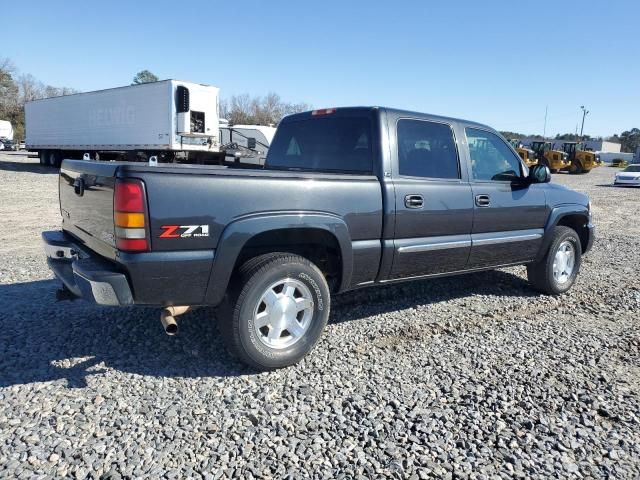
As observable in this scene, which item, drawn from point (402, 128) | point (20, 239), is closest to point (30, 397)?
point (402, 128)

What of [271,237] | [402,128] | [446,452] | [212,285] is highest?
[402,128]

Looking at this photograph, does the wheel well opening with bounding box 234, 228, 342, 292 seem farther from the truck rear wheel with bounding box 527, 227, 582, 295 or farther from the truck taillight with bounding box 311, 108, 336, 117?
the truck rear wheel with bounding box 527, 227, 582, 295

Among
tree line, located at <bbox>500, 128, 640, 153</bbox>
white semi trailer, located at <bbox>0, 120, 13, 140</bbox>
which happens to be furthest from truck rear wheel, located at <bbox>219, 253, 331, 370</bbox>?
tree line, located at <bbox>500, 128, 640, 153</bbox>

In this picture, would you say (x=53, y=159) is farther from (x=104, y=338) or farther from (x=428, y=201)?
(x=428, y=201)

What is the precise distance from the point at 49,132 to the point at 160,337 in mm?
25872

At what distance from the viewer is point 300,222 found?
138 inches

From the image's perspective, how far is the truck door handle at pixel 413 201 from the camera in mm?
4109

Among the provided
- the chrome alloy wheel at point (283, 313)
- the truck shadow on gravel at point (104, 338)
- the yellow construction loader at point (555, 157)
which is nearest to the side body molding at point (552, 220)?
the truck shadow on gravel at point (104, 338)

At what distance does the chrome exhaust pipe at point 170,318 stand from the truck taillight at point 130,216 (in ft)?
1.60

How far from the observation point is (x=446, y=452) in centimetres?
271

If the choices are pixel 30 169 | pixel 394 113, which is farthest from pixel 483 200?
pixel 30 169

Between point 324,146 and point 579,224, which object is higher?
point 324,146

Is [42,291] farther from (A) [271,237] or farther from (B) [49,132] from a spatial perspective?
(B) [49,132]

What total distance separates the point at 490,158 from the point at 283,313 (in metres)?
2.80
